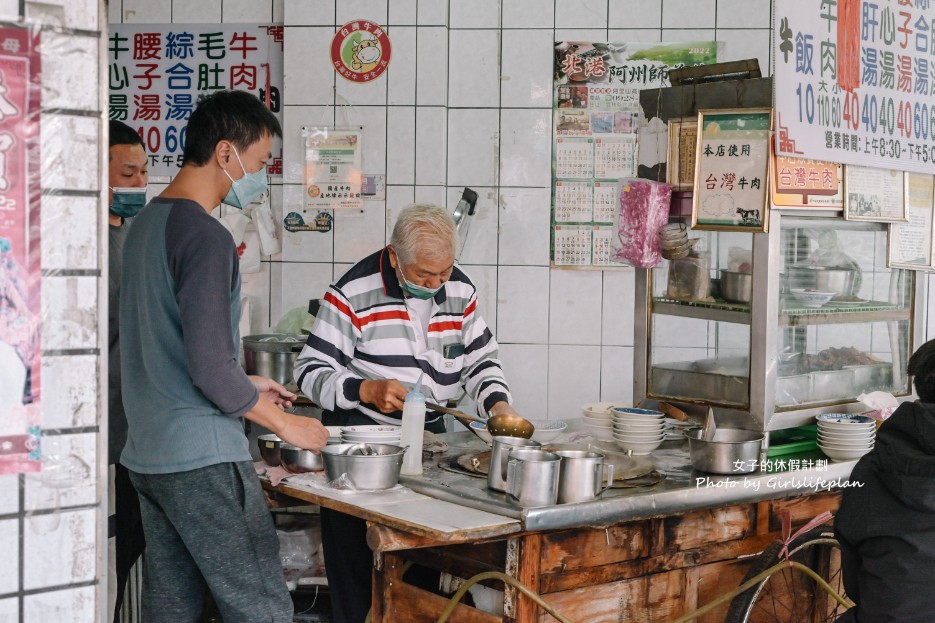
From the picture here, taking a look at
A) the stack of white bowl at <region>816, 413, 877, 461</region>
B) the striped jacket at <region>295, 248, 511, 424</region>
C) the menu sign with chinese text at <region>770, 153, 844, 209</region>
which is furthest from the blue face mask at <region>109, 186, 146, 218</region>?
the stack of white bowl at <region>816, 413, 877, 461</region>

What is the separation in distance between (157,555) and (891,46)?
3224 millimetres

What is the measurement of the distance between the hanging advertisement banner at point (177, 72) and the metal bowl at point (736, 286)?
9.37 feet

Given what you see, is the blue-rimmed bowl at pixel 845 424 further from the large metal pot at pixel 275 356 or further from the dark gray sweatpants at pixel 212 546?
the large metal pot at pixel 275 356

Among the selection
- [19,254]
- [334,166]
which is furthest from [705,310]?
[19,254]

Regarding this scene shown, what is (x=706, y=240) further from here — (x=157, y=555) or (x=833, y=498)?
(x=157, y=555)

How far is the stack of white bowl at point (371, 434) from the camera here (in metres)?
3.17

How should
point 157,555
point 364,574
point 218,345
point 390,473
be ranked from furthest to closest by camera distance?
1. point 364,574
2. point 390,473
3. point 157,555
4. point 218,345

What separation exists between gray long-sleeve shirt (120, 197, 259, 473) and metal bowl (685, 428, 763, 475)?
4.85ft

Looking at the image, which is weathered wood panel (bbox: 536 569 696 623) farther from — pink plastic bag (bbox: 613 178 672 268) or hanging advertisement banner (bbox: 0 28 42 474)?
hanging advertisement banner (bbox: 0 28 42 474)

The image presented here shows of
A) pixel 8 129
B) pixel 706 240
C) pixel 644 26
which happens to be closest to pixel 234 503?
pixel 8 129

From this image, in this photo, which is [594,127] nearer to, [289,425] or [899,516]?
[289,425]

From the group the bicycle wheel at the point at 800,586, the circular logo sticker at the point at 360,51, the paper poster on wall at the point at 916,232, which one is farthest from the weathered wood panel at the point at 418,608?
the circular logo sticker at the point at 360,51

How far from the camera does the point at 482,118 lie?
5.33 m

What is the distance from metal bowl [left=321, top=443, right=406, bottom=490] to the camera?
2945 millimetres
